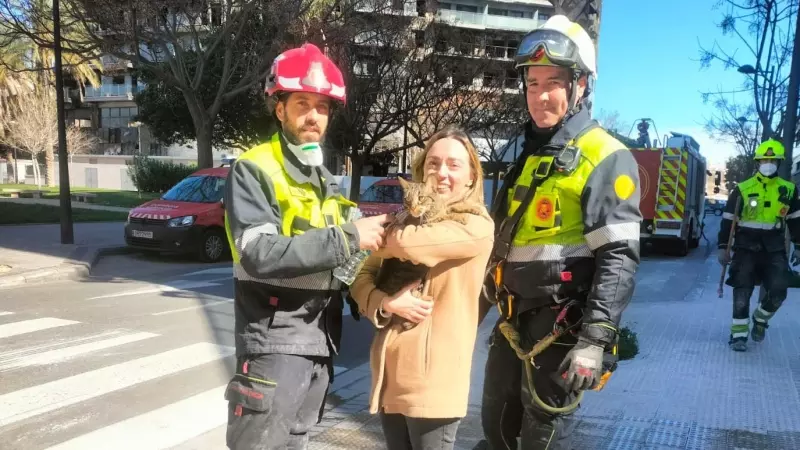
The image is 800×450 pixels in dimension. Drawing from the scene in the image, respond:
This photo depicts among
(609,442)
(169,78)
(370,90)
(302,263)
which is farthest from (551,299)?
(370,90)

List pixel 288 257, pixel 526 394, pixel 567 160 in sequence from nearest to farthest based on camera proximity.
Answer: pixel 288 257 → pixel 567 160 → pixel 526 394

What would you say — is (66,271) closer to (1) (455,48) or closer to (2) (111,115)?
(1) (455,48)

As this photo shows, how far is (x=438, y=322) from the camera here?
2297 mm

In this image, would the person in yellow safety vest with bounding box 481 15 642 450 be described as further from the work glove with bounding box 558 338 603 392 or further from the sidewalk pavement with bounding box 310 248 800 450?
the sidewalk pavement with bounding box 310 248 800 450

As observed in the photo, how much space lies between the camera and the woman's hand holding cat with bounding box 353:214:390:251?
2100 millimetres

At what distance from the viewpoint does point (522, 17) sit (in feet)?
178

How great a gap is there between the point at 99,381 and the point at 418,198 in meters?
3.85

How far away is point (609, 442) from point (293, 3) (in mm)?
12095

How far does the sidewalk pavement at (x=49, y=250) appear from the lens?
369 inches

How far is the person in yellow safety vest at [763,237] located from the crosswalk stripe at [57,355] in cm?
575

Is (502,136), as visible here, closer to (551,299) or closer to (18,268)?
(18,268)

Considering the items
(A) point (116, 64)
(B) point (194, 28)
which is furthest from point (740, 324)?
(A) point (116, 64)

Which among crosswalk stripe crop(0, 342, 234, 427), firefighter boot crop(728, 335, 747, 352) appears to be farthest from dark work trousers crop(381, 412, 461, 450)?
firefighter boot crop(728, 335, 747, 352)

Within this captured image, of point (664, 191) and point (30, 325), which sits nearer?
point (30, 325)
